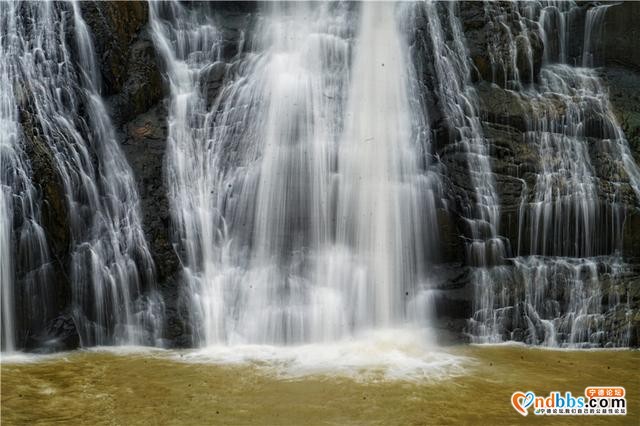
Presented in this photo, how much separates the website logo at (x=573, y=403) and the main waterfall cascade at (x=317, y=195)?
2.23 m

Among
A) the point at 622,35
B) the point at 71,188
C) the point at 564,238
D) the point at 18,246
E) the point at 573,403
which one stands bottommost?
the point at 573,403

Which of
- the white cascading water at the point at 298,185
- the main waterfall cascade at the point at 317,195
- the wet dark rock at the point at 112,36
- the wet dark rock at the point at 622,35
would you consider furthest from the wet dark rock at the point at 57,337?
the wet dark rock at the point at 622,35

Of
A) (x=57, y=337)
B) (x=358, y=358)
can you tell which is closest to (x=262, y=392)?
(x=358, y=358)

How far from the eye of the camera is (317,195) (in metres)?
10.9

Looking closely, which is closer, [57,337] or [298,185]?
[57,337]

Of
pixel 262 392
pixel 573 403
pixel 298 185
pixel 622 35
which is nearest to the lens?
pixel 573 403

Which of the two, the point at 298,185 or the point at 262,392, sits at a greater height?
the point at 298,185

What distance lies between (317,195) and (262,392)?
3999mm

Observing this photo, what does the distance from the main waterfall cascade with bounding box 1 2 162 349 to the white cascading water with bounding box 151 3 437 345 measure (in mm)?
909

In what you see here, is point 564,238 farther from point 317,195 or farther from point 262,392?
point 262,392

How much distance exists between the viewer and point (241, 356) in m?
9.45

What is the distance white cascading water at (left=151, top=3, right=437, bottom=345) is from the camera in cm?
1039

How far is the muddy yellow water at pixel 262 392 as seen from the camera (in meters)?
7.20

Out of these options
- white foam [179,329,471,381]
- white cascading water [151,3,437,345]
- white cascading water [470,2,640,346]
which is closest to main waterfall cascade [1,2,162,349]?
white cascading water [151,3,437,345]
